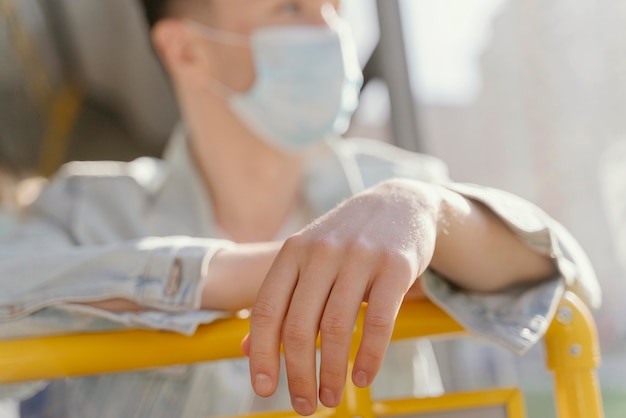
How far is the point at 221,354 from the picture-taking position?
60 centimetres

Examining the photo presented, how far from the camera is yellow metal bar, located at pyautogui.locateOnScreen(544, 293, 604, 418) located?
Result: 59cm

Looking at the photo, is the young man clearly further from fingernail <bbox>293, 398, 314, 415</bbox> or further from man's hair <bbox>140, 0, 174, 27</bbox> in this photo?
man's hair <bbox>140, 0, 174, 27</bbox>

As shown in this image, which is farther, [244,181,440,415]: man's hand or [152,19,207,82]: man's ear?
[152,19,207,82]: man's ear

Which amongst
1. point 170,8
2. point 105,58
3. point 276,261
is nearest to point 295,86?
point 170,8

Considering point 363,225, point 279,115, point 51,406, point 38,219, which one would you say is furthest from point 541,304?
point 279,115

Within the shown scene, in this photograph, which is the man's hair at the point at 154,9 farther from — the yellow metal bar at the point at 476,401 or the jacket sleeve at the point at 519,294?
the yellow metal bar at the point at 476,401

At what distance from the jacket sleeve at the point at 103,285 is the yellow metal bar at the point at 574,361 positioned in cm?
29

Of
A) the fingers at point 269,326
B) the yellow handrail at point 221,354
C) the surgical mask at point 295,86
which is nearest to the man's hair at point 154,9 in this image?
the surgical mask at point 295,86

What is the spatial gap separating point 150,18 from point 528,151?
3.37ft

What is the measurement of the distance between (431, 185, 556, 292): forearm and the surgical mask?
28.8 inches

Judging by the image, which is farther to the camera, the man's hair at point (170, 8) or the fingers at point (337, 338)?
the man's hair at point (170, 8)

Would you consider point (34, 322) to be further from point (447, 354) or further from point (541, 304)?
point (447, 354)

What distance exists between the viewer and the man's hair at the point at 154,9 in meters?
1.54

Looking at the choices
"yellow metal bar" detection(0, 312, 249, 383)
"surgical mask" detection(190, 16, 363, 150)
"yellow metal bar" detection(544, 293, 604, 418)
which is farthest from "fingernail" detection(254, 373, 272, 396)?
"surgical mask" detection(190, 16, 363, 150)
